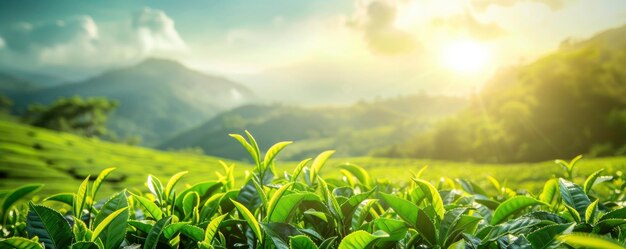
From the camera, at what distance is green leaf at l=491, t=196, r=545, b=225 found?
99 cm

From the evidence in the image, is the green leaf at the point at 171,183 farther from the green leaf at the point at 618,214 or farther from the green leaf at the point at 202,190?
the green leaf at the point at 618,214

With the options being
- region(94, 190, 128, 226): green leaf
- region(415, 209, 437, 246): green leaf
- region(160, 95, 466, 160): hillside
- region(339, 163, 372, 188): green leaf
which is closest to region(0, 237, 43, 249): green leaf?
region(94, 190, 128, 226): green leaf

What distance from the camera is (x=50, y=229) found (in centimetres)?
90

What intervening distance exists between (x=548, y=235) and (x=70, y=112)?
191ft

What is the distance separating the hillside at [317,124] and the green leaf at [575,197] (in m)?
95.3

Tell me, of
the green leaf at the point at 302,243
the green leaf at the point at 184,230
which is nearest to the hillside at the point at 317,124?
the green leaf at the point at 184,230

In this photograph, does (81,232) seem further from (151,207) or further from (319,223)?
(319,223)

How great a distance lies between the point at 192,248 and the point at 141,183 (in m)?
13.7

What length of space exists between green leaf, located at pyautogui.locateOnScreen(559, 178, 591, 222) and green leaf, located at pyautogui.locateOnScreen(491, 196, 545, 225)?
0.25 ft

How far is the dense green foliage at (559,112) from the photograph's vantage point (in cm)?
2252

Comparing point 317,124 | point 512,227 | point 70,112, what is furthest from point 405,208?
point 317,124

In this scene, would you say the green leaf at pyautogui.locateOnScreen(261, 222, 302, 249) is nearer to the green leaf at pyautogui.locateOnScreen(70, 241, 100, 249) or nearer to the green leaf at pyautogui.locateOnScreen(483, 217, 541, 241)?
the green leaf at pyautogui.locateOnScreen(70, 241, 100, 249)

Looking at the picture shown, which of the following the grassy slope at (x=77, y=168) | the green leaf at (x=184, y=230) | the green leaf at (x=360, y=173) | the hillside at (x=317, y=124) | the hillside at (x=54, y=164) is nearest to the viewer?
the green leaf at (x=184, y=230)

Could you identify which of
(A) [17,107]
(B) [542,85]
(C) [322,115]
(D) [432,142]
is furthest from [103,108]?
(A) [17,107]
